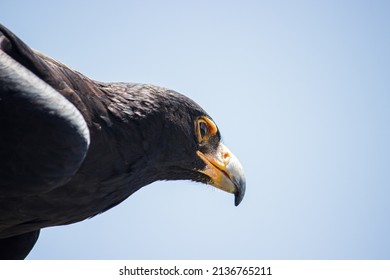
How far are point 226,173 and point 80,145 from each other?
2.21 m

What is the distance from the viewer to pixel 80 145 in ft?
17.9

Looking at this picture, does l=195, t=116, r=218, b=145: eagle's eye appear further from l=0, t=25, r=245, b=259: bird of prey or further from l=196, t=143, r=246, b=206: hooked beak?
l=196, t=143, r=246, b=206: hooked beak

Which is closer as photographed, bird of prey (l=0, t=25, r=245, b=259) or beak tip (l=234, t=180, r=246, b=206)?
bird of prey (l=0, t=25, r=245, b=259)

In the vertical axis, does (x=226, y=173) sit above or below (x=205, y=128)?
below

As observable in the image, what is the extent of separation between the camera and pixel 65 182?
18.6 ft

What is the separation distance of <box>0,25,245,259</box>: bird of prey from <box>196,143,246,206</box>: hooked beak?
0.04ft

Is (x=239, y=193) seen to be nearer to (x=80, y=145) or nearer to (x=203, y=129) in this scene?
(x=203, y=129)

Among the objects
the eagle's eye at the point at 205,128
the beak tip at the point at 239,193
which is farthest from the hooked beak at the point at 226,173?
the eagle's eye at the point at 205,128

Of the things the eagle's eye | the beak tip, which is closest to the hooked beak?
the beak tip

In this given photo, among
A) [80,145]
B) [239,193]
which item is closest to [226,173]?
[239,193]

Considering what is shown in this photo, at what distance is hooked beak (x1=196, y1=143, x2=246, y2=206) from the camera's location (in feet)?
23.5

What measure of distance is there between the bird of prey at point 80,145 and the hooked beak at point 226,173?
0.04ft

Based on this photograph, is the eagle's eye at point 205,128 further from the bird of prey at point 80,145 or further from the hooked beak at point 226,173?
the hooked beak at point 226,173

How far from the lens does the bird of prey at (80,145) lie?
5.29 metres
